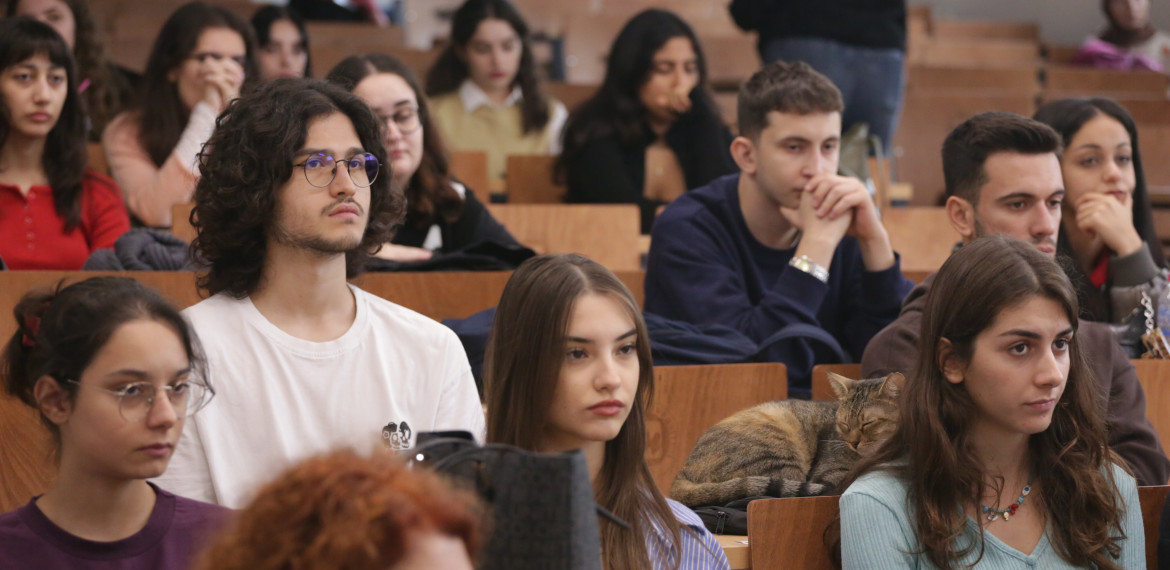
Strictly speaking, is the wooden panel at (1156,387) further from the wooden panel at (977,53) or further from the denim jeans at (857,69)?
the wooden panel at (977,53)

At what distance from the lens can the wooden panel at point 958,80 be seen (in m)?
5.84

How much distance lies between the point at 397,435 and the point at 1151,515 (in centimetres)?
120

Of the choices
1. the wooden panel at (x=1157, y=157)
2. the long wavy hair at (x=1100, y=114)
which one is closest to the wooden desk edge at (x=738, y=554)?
the long wavy hair at (x=1100, y=114)

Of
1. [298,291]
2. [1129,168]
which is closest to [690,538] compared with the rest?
[298,291]

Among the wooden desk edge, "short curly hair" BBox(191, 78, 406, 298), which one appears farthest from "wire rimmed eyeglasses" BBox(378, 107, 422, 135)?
the wooden desk edge

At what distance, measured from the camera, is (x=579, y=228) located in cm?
342

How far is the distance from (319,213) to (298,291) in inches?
5.0

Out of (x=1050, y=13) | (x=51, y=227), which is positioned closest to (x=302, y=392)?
(x=51, y=227)

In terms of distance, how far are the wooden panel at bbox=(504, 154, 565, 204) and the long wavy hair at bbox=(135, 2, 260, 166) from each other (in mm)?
878

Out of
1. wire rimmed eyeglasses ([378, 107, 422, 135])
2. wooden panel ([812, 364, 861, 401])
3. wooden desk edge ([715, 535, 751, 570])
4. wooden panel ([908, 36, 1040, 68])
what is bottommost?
wooden desk edge ([715, 535, 751, 570])

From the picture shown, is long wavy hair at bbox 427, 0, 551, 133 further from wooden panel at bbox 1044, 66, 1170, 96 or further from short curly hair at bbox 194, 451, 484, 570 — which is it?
short curly hair at bbox 194, 451, 484, 570

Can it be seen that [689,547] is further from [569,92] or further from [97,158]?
[569,92]

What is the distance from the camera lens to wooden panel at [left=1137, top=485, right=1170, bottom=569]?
1.95 meters

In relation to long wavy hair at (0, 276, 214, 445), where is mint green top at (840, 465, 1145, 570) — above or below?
below
